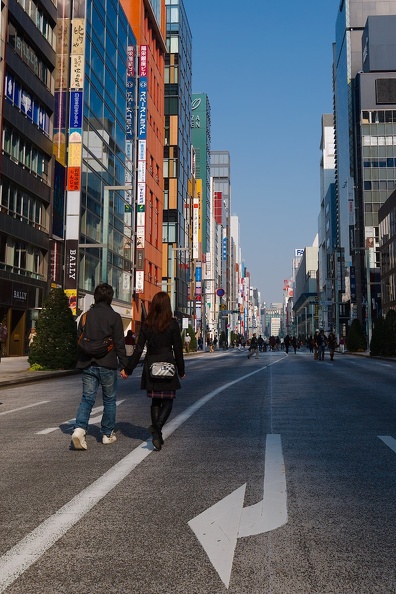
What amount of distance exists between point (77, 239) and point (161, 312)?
33.9m

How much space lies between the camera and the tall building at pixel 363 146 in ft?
354

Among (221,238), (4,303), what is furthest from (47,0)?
(221,238)

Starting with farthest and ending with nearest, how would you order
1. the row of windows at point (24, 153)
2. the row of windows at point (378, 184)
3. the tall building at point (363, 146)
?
the row of windows at point (378, 184)
the tall building at point (363, 146)
the row of windows at point (24, 153)

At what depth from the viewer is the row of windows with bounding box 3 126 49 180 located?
33.7 m

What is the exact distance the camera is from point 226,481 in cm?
555

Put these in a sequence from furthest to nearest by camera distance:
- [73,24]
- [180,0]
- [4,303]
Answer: [180,0] < [73,24] < [4,303]

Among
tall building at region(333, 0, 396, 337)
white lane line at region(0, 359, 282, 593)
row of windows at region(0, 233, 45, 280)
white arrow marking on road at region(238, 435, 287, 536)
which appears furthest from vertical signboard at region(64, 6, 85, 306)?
tall building at region(333, 0, 396, 337)

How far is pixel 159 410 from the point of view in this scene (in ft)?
22.9

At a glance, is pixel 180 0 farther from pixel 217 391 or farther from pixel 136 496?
pixel 136 496

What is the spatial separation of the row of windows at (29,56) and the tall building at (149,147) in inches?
761

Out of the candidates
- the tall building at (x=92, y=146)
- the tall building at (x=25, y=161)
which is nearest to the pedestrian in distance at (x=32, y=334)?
the tall building at (x=25, y=161)

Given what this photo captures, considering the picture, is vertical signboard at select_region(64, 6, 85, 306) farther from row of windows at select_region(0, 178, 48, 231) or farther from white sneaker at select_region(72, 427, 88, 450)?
white sneaker at select_region(72, 427, 88, 450)

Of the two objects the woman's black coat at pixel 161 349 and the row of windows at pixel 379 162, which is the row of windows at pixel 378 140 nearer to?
the row of windows at pixel 379 162

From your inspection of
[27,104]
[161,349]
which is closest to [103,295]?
[161,349]
